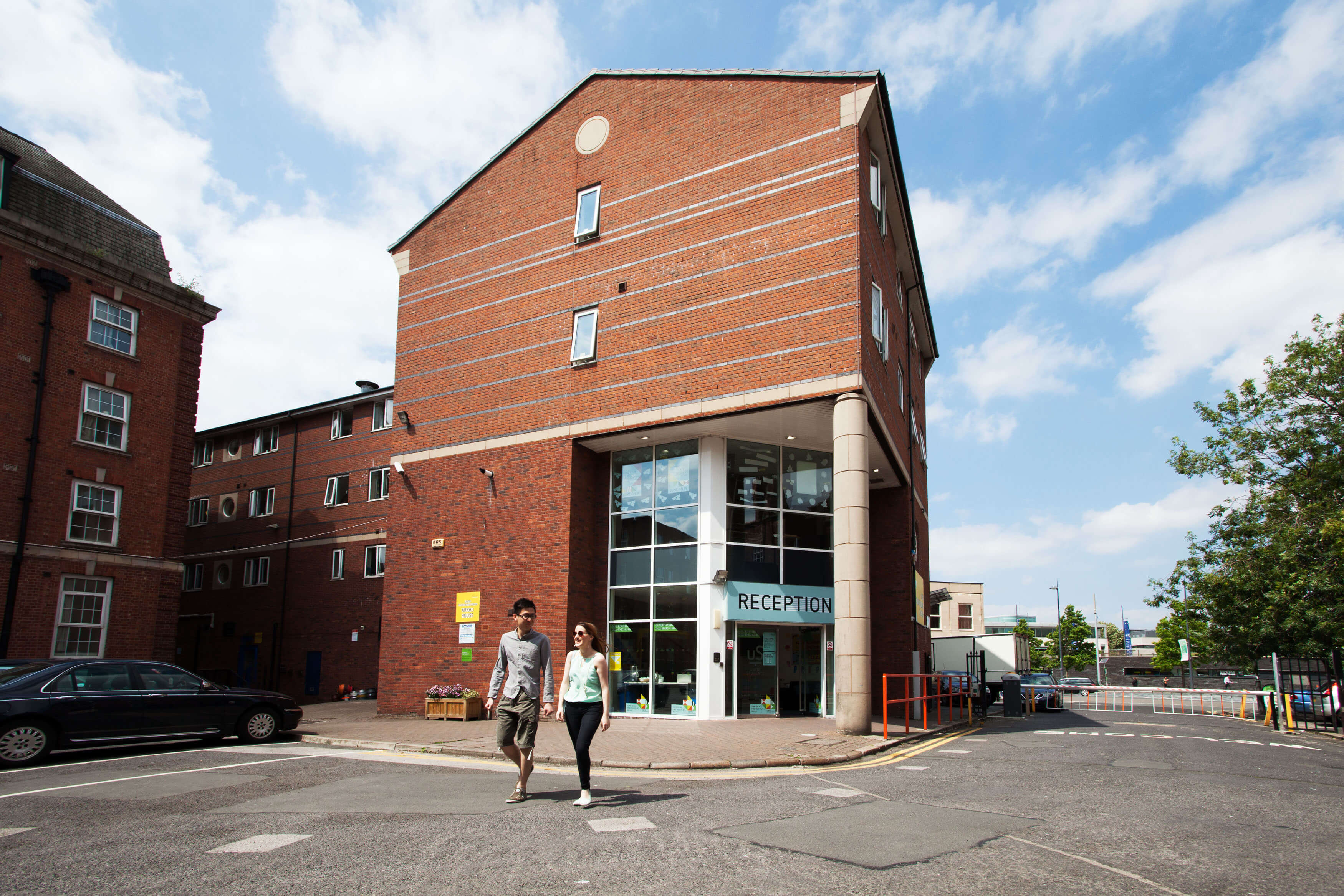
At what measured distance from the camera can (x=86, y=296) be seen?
72.0 feet

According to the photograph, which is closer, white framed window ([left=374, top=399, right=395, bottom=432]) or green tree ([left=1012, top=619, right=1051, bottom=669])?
white framed window ([left=374, top=399, right=395, bottom=432])

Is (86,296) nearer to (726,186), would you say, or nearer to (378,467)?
(378,467)

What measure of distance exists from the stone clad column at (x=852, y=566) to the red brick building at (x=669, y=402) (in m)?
0.05

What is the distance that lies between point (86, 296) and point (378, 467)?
11330 mm

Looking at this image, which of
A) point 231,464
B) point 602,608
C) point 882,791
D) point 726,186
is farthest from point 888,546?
point 231,464

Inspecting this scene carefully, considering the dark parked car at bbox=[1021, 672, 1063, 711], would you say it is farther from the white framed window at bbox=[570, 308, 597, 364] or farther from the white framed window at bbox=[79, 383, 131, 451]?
the white framed window at bbox=[79, 383, 131, 451]

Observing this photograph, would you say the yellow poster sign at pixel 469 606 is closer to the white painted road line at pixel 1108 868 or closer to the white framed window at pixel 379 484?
the white framed window at pixel 379 484

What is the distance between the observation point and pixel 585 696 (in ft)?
25.3

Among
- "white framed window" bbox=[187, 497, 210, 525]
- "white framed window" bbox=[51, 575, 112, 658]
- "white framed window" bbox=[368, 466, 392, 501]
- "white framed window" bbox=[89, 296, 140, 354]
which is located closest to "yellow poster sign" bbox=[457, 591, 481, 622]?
"white framed window" bbox=[51, 575, 112, 658]

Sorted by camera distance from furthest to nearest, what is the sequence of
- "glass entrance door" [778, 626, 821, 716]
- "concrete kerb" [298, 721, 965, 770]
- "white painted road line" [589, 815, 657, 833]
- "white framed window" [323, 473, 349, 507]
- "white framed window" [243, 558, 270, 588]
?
1. "white framed window" [243, 558, 270, 588]
2. "white framed window" [323, 473, 349, 507]
3. "glass entrance door" [778, 626, 821, 716]
4. "concrete kerb" [298, 721, 965, 770]
5. "white painted road line" [589, 815, 657, 833]

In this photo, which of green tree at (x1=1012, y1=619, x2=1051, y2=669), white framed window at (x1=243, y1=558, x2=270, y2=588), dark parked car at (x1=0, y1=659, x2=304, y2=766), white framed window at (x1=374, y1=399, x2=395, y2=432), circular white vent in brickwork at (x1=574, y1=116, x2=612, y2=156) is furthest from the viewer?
green tree at (x1=1012, y1=619, x2=1051, y2=669)

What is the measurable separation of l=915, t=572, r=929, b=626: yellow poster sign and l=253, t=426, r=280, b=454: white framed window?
25369 millimetres

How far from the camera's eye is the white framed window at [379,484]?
3119cm

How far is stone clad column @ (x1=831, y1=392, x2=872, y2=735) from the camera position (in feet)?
48.0
